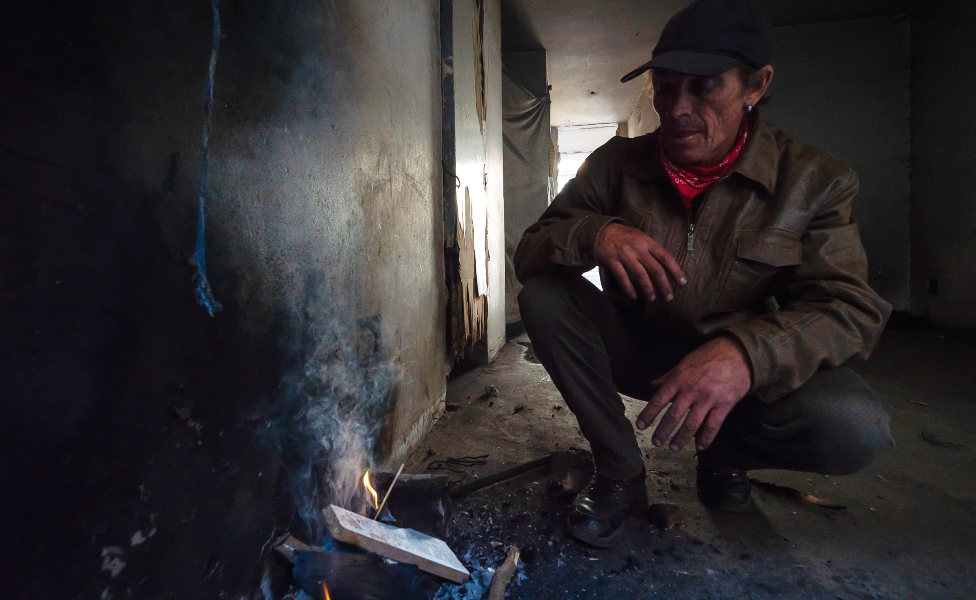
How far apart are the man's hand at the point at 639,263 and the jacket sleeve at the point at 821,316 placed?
0.23 m

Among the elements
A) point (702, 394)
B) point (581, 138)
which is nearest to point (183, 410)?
point (702, 394)

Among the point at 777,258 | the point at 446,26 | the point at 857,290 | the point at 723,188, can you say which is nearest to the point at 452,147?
the point at 446,26

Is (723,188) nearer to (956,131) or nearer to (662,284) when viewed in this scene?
(662,284)

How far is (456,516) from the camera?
1707mm

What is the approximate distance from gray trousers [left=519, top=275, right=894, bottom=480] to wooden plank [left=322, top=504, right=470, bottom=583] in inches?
25.9

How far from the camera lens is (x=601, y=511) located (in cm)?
163

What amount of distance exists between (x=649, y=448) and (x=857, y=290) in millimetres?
1154

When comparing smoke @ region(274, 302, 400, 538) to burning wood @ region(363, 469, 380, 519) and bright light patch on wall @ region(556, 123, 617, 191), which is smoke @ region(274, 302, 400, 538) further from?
bright light patch on wall @ region(556, 123, 617, 191)

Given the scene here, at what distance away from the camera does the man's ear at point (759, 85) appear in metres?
1.66

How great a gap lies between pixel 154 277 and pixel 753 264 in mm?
1637

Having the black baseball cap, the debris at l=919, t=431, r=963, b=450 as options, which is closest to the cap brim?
the black baseball cap

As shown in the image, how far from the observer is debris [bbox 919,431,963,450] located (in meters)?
2.26

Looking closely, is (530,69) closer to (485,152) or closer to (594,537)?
(485,152)

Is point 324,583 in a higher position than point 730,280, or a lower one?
lower
